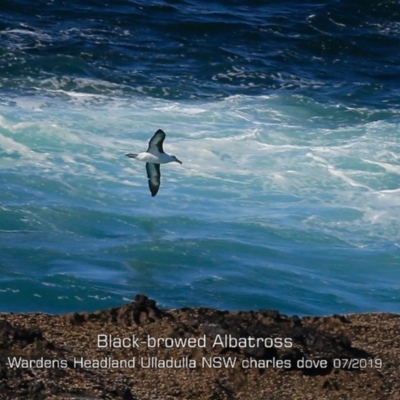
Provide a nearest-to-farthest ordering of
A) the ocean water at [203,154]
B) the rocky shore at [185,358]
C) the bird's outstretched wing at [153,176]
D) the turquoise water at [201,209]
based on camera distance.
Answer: the rocky shore at [185,358], the turquoise water at [201,209], the ocean water at [203,154], the bird's outstretched wing at [153,176]

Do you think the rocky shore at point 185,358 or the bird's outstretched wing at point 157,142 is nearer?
the rocky shore at point 185,358

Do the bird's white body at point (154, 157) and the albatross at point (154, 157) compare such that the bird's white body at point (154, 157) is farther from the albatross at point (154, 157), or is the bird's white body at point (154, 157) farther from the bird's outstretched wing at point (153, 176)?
the bird's outstretched wing at point (153, 176)

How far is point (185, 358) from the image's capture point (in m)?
5.90

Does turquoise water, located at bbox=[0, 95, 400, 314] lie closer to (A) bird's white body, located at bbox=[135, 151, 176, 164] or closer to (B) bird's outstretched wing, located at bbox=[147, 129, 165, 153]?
(A) bird's white body, located at bbox=[135, 151, 176, 164]

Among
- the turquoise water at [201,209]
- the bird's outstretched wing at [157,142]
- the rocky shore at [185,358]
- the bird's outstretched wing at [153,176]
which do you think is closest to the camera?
the rocky shore at [185,358]

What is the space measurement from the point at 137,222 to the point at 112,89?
20.9 feet

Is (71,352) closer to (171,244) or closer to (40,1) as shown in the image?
(171,244)

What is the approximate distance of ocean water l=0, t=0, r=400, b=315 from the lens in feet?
31.0

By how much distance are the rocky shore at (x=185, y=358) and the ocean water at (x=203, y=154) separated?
84.7 inches

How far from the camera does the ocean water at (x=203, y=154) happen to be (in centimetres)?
945

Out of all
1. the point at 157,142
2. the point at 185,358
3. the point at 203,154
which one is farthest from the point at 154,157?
the point at 185,358

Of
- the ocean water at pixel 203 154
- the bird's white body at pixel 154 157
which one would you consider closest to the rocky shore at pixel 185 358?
the ocean water at pixel 203 154

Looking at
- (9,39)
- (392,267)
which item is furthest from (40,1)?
(392,267)

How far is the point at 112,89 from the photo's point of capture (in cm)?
1697
